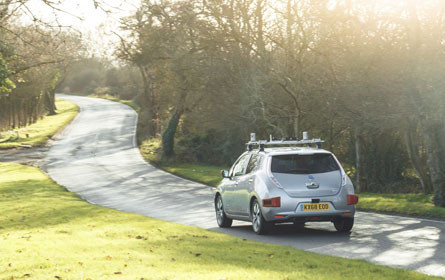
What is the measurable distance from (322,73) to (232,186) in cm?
1324

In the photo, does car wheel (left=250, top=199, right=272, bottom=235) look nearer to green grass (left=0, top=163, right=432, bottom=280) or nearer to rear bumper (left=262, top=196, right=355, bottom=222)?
rear bumper (left=262, top=196, right=355, bottom=222)

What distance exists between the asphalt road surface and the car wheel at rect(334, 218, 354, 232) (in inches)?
8.7

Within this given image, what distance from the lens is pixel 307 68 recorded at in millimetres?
28266

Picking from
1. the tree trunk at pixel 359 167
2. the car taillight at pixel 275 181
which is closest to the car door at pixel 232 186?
the car taillight at pixel 275 181

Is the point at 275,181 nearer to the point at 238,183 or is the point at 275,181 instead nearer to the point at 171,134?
the point at 238,183

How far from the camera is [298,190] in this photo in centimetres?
1260

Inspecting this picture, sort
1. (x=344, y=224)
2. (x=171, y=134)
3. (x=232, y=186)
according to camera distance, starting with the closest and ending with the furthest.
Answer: (x=344, y=224) < (x=232, y=186) < (x=171, y=134)

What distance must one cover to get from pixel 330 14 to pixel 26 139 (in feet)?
134

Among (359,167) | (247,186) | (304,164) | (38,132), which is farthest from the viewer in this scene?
(38,132)

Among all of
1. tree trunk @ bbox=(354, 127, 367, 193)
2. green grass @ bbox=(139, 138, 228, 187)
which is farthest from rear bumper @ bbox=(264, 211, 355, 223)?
green grass @ bbox=(139, 138, 228, 187)

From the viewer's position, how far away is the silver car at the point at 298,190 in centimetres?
1255

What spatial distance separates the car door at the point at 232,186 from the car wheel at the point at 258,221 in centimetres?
120

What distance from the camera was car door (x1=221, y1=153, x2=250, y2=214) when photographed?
14788mm

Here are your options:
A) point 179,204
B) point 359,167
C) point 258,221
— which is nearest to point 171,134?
point 359,167
